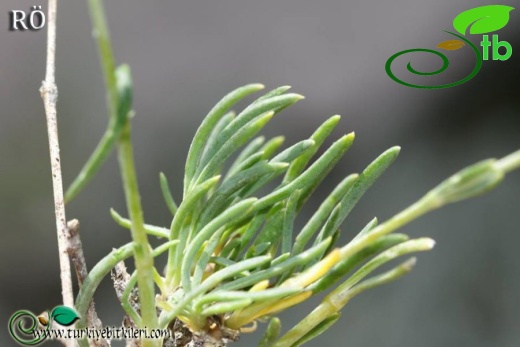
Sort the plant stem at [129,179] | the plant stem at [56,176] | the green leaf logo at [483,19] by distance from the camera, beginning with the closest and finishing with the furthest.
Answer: the plant stem at [129,179]
the plant stem at [56,176]
the green leaf logo at [483,19]

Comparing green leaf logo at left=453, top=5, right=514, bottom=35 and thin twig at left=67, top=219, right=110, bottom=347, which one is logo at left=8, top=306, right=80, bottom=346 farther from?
green leaf logo at left=453, top=5, right=514, bottom=35

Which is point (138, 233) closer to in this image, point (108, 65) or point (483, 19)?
point (108, 65)

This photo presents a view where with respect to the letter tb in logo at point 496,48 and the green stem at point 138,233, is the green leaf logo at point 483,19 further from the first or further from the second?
the green stem at point 138,233

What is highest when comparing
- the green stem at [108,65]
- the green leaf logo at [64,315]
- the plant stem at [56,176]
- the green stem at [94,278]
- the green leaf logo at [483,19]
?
the green leaf logo at [483,19]

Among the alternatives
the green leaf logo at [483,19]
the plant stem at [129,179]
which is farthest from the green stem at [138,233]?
the green leaf logo at [483,19]

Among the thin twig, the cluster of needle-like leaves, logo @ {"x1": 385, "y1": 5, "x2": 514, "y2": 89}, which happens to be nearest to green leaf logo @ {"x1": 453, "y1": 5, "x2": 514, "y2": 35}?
logo @ {"x1": 385, "y1": 5, "x2": 514, "y2": 89}

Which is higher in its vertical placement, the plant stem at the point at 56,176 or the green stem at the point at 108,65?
the green stem at the point at 108,65

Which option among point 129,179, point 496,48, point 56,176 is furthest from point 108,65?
point 496,48
